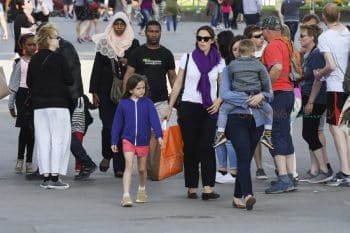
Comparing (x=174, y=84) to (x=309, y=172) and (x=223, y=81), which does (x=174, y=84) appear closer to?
(x=223, y=81)

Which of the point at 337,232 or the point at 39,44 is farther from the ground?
the point at 39,44

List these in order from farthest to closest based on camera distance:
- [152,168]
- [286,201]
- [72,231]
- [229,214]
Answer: [152,168] → [286,201] → [229,214] → [72,231]

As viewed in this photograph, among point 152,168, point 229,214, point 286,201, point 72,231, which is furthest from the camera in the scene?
point 152,168

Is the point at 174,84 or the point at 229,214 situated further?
the point at 174,84

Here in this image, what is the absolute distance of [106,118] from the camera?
41.8 feet

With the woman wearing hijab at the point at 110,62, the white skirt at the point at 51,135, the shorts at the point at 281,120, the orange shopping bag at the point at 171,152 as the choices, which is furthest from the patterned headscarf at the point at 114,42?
the shorts at the point at 281,120

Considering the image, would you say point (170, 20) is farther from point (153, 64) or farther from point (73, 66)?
point (153, 64)

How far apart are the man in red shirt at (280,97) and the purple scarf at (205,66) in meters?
0.52

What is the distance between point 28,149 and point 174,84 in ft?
7.61

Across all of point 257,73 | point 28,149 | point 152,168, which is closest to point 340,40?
point 257,73

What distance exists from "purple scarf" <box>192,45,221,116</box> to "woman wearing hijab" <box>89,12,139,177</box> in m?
1.47

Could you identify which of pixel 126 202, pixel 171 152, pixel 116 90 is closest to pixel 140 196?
pixel 126 202

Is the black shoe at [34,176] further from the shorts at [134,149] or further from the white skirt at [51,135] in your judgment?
the shorts at [134,149]

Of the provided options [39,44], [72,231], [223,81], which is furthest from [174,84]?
[72,231]
